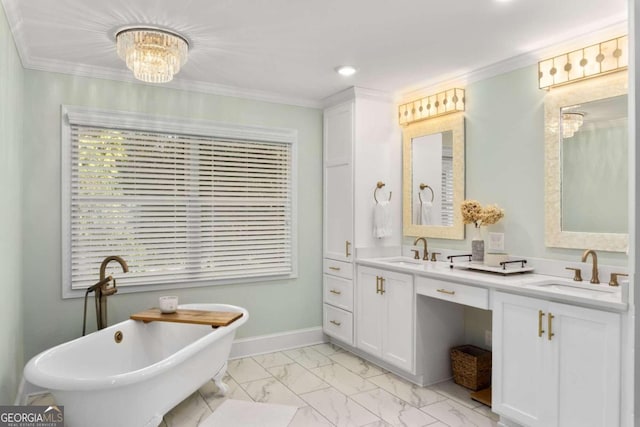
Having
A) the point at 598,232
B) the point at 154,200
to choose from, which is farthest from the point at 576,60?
the point at 154,200

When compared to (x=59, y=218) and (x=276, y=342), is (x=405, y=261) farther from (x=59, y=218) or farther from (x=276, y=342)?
(x=59, y=218)

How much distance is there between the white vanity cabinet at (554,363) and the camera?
215 cm

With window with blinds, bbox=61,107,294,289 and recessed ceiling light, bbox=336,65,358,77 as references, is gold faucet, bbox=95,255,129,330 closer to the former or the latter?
window with blinds, bbox=61,107,294,289

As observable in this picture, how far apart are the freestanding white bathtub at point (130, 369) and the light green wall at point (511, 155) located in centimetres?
218

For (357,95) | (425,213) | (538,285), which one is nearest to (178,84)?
(357,95)

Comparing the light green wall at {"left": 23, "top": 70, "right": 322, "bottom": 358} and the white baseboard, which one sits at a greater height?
the light green wall at {"left": 23, "top": 70, "right": 322, "bottom": 358}

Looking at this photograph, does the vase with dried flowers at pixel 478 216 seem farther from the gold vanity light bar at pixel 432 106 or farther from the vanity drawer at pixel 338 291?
the vanity drawer at pixel 338 291

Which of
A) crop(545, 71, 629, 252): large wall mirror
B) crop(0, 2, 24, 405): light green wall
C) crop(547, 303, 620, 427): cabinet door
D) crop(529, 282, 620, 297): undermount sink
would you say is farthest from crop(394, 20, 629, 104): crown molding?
crop(0, 2, 24, 405): light green wall

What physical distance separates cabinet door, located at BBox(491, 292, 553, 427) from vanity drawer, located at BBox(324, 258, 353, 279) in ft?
5.32

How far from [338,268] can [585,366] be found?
2.39 metres

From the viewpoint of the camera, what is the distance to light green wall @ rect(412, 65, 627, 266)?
3.10m

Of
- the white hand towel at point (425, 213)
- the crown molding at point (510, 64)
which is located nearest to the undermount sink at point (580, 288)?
the white hand towel at point (425, 213)

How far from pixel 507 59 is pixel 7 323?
3.78 metres

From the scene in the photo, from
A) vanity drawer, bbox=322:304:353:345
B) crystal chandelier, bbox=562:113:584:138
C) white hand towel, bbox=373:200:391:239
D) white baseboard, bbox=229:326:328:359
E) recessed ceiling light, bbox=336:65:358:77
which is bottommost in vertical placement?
white baseboard, bbox=229:326:328:359
